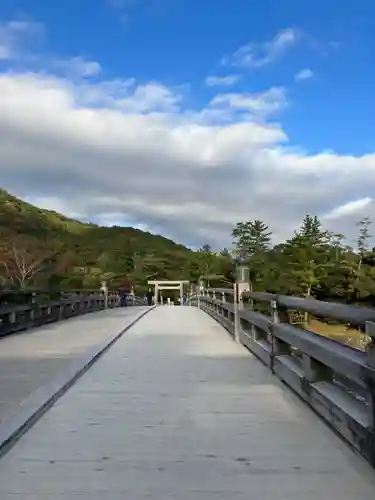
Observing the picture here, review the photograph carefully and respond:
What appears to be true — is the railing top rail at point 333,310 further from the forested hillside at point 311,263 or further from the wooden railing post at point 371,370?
the forested hillside at point 311,263

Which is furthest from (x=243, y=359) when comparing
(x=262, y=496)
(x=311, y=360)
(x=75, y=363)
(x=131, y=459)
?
(x=262, y=496)

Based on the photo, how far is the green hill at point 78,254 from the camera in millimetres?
39312

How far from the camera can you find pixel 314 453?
380 cm

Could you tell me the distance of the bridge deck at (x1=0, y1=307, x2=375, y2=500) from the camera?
319 cm

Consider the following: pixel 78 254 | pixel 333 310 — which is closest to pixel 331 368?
pixel 333 310

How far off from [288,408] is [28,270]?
1384 inches

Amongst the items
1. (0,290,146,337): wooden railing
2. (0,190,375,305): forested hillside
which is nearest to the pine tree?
(0,190,375,305): forested hillside

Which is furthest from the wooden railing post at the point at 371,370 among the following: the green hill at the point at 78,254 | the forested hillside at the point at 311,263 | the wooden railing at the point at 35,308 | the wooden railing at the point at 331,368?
the forested hillside at the point at 311,263

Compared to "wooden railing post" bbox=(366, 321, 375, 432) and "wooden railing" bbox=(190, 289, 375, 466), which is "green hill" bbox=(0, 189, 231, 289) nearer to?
"wooden railing" bbox=(190, 289, 375, 466)

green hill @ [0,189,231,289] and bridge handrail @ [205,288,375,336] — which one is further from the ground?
green hill @ [0,189,231,289]

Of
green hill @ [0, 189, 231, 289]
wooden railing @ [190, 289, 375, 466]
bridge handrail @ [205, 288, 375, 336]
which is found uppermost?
green hill @ [0, 189, 231, 289]

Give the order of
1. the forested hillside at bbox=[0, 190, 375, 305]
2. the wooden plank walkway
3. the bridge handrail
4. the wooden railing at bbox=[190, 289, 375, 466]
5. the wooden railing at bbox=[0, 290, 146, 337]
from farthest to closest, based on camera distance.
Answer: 1. the forested hillside at bbox=[0, 190, 375, 305]
2. the wooden railing at bbox=[0, 290, 146, 337]
3. the wooden plank walkway
4. the bridge handrail
5. the wooden railing at bbox=[190, 289, 375, 466]

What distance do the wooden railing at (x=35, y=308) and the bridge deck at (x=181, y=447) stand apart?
6.69 m

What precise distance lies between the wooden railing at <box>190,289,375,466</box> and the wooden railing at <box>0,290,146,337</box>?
7.07m
